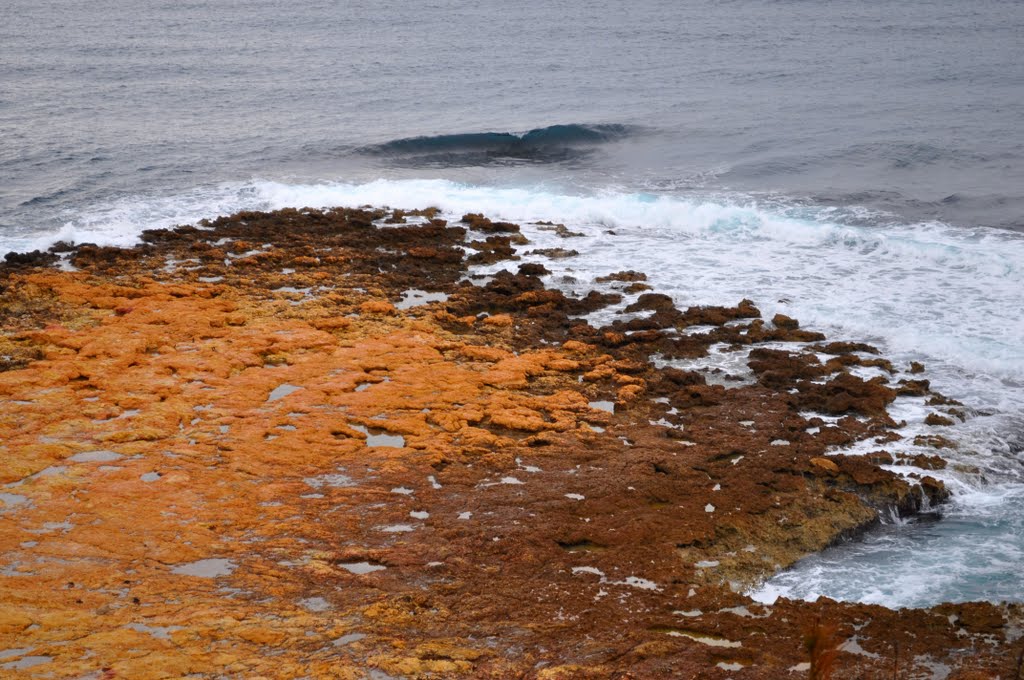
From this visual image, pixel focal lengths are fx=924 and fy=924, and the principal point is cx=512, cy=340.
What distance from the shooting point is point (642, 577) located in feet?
27.5

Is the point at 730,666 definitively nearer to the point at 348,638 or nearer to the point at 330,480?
the point at 348,638

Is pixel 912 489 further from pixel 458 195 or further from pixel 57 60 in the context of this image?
pixel 57 60

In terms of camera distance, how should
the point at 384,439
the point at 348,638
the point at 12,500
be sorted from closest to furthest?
the point at 348,638 < the point at 12,500 < the point at 384,439

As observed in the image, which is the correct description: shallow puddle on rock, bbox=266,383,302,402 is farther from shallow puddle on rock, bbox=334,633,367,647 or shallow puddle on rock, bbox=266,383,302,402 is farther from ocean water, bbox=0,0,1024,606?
ocean water, bbox=0,0,1024,606

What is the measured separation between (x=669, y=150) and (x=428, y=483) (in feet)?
56.7

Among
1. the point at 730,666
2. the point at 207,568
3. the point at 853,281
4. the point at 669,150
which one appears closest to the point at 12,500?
the point at 207,568

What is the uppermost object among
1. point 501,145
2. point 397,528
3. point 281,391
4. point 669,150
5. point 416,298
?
point 501,145

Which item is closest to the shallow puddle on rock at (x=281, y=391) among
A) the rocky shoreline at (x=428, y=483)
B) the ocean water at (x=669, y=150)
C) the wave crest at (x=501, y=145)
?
the rocky shoreline at (x=428, y=483)

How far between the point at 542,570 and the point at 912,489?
161 inches

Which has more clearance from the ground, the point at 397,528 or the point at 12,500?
the point at 12,500

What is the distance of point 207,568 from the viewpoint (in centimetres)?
848

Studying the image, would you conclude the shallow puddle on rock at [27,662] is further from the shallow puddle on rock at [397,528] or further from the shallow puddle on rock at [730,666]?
the shallow puddle on rock at [730,666]

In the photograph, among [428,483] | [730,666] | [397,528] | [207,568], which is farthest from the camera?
[428,483]

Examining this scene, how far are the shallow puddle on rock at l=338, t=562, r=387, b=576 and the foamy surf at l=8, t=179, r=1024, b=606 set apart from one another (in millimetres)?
3568
